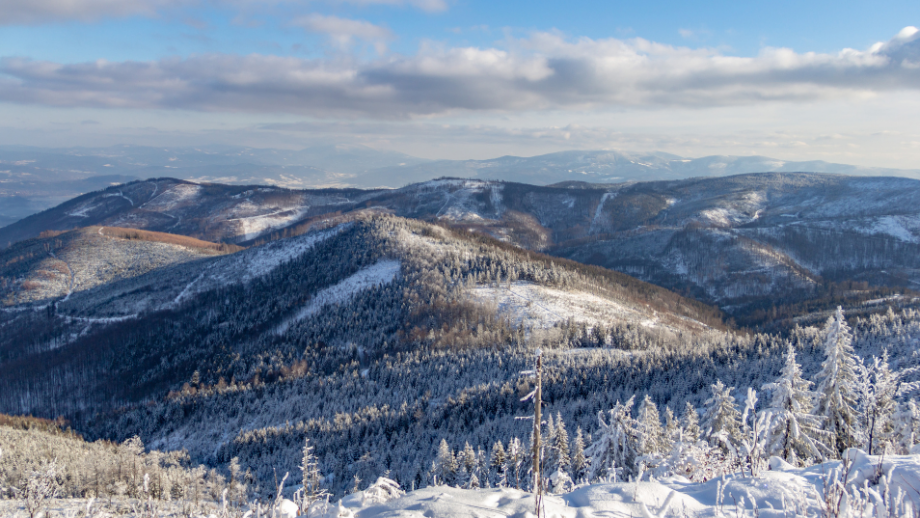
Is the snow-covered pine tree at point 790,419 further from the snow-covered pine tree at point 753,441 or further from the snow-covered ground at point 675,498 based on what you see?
the snow-covered ground at point 675,498

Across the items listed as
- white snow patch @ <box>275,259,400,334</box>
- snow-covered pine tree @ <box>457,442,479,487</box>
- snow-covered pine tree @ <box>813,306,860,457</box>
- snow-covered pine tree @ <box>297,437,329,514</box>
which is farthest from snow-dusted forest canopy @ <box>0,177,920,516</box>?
snow-covered pine tree @ <box>297,437,329,514</box>

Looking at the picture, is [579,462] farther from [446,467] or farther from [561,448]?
[446,467]

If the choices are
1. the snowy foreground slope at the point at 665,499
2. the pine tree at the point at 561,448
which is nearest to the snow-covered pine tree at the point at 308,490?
the snowy foreground slope at the point at 665,499

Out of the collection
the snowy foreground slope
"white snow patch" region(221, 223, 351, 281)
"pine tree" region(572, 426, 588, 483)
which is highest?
the snowy foreground slope

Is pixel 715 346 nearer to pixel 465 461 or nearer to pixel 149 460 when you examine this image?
pixel 465 461

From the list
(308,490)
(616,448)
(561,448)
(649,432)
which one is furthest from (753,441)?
(561,448)

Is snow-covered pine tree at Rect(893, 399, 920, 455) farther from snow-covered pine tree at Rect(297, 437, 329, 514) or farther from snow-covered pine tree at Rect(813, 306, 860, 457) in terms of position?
snow-covered pine tree at Rect(297, 437, 329, 514)
